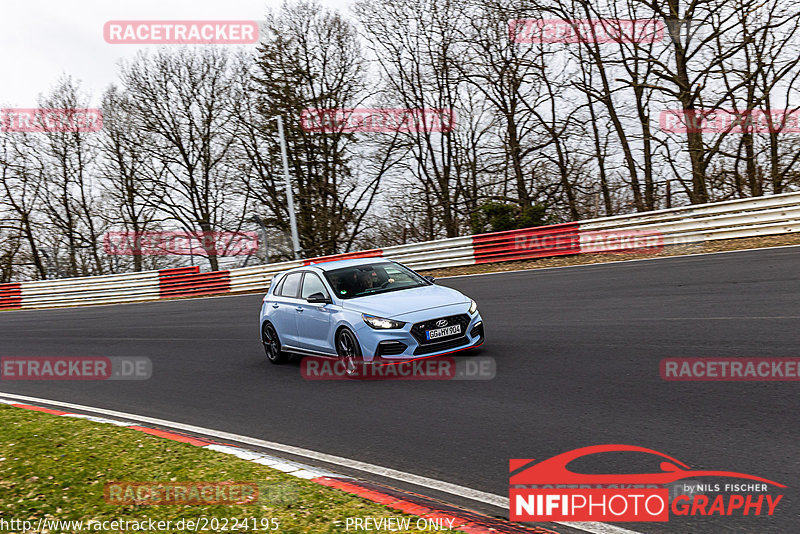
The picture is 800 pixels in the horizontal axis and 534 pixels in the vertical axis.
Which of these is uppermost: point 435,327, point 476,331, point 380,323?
point 380,323

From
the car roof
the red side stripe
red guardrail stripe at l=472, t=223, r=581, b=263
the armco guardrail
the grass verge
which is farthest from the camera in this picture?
red guardrail stripe at l=472, t=223, r=581, b=263

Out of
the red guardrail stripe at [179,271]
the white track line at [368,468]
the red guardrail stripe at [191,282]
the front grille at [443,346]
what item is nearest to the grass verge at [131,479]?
the white track line at [368,468]

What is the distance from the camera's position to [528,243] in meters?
23.3

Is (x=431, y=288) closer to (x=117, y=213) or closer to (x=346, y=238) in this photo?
(x=346, y=238)

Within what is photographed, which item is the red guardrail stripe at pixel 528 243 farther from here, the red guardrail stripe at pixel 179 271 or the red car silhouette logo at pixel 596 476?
the red car silhouette logo at pixel 596 476

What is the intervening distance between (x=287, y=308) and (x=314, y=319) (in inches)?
37.9

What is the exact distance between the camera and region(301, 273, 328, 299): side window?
34.8 ft

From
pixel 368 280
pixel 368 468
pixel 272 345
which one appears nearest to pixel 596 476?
pixel 368 468

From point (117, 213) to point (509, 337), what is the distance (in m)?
43.2

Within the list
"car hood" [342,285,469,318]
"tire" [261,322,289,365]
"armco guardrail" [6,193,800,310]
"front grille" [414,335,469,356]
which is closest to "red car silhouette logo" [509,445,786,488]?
"front grille" [414,335,469,356]

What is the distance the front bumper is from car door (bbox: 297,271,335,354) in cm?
87

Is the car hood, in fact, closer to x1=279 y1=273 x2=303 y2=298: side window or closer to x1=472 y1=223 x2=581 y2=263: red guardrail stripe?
x1=279 y1=273 x2=303 y2=298: side window

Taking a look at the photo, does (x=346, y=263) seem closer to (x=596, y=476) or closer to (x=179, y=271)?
(x=596, y=476)

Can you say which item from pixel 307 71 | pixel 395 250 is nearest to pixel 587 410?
pixel 395 250
